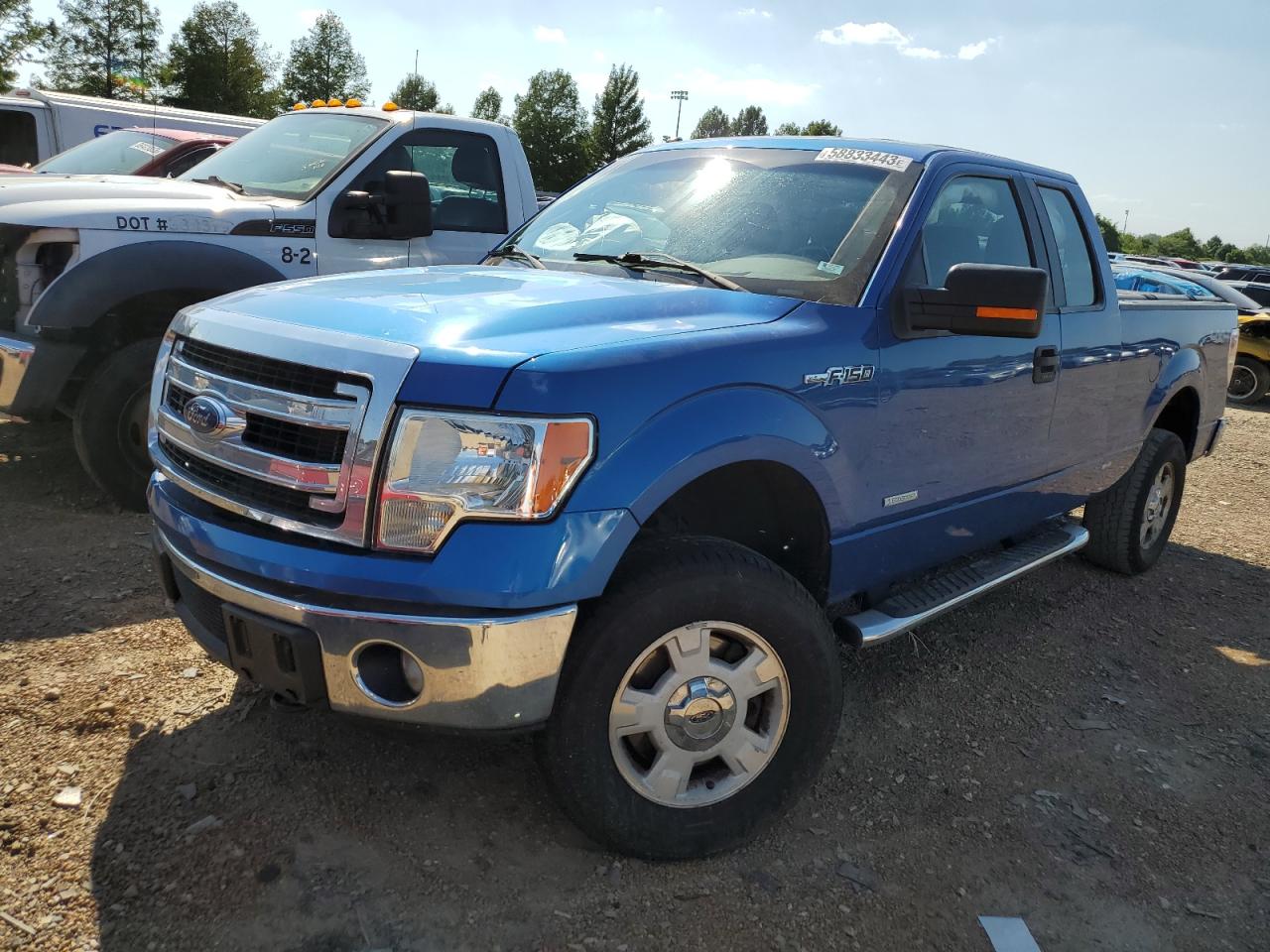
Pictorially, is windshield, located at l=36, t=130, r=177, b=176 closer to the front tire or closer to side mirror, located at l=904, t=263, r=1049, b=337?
side mirror, located at l=904, t=263, r=1049, b=337

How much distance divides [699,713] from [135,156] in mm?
7397

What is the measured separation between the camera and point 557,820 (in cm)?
268

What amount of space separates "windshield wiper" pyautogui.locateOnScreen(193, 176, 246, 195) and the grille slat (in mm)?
3144

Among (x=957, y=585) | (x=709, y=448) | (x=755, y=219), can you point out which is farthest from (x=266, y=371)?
(x=957, y=585)

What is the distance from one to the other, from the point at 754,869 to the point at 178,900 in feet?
4.59

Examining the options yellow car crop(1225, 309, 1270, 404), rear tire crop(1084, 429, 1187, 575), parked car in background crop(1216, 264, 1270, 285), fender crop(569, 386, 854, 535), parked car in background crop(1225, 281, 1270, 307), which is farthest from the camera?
parked car in background crop(1216, 264, 1270, 285)

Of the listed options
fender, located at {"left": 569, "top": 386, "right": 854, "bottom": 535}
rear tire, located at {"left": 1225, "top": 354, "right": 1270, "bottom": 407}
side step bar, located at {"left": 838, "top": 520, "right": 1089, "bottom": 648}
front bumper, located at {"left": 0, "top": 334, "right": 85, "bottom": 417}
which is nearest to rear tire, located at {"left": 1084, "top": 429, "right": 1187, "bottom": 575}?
side step bar, located at {"left": 838, "top": 520, "right": 1089, "bottom": 648}

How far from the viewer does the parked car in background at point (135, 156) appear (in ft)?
24.8

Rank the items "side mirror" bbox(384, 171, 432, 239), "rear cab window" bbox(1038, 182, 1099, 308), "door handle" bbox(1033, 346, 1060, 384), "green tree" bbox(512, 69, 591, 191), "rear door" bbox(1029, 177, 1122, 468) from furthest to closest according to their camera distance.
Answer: "green tree" bbox(512, 69, 591, 191) < "side mirror" bbox(384, 171, 432, 239) < "rear cab window" bbox(1038, 182, 1099, 308) < "rear door" bbox(1029, 177, 1122, 468) < "door handle" bbox(1033, 346, 1060, 384)

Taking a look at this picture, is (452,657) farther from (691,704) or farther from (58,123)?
(58,123)

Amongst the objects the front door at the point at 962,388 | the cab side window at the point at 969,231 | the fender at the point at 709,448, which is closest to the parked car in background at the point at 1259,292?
the cab side window at the point at 969,231

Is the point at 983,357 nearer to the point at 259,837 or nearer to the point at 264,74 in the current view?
the point at 259,837

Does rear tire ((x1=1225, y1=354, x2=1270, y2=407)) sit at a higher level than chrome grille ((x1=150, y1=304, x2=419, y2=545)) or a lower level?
lower

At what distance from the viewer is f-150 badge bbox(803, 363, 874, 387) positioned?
2686mm
